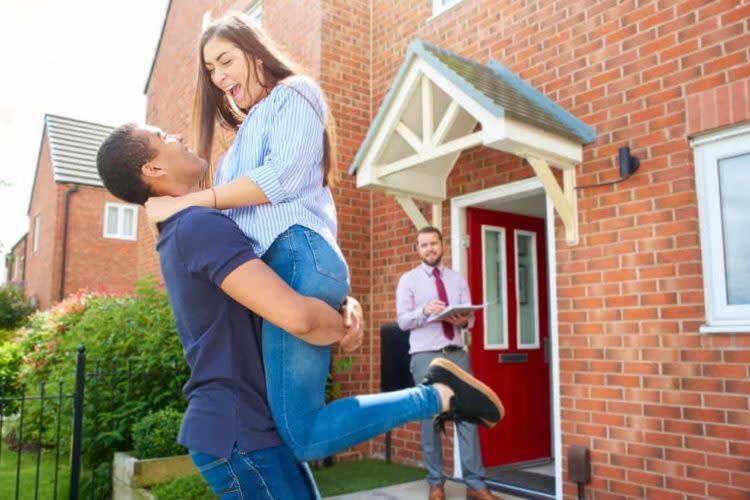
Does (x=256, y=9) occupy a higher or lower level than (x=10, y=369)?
higher

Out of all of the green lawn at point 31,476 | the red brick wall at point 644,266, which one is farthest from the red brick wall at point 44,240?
the red brick wall at point 644,266

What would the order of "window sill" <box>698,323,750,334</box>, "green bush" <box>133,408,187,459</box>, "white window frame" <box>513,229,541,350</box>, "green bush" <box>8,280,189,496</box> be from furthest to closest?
1. "white window frame" <box>513,229,541,350</box>
2. "green bush" <box>8,280,189,496</box>
3. "green bush" <box>133,408,187,459</box>
4. "window sill" <box>698,323,750,334</box>

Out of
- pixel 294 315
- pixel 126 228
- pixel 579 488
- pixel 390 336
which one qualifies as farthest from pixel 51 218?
pixel 294 315

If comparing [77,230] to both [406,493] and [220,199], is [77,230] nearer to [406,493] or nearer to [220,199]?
[406,493]

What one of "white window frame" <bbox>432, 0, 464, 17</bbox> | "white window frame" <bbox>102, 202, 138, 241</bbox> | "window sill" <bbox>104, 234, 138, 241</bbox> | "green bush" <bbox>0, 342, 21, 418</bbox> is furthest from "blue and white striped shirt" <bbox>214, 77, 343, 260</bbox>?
"window sill" <bbox>104, 234, 138, 241</bbox>

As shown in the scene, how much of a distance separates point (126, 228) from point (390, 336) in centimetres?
1724

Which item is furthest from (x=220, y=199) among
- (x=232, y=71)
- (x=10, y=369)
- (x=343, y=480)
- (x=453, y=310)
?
(x=10, y=369)

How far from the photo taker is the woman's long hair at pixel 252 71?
5.69 feet

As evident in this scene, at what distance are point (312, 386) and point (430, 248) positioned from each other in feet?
11.6

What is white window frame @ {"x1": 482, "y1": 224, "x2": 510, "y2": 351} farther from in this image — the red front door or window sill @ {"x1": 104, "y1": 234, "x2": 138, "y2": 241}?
window sill @ {"x1": 104, "y1": 234, "x2": 138, "y2": 241}

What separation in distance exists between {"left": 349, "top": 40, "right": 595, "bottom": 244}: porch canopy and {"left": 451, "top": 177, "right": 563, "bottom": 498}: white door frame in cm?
21

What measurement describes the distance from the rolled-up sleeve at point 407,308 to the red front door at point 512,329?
870 mm

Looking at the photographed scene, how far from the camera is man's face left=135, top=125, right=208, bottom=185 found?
1.61m

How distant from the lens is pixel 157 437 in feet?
15.1
